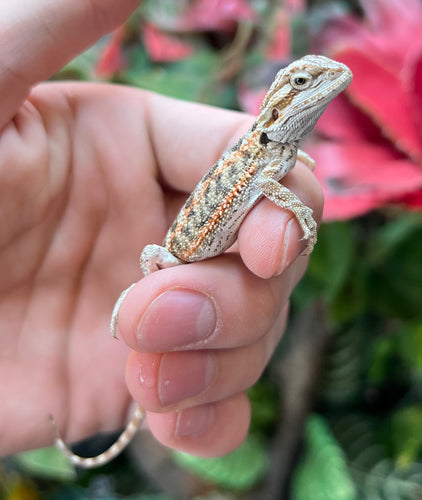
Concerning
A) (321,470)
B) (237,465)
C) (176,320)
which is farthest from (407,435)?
(176,320)

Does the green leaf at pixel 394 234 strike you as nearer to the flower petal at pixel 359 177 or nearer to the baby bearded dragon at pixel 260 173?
the flower petal at pixel 359 177

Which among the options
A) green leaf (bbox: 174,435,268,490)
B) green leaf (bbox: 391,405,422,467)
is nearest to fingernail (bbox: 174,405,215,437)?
green leaf (bbox: 174,435,268,490)

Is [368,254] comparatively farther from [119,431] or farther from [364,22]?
[119,431]

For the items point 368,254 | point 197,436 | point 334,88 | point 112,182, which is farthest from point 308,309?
point 334,88

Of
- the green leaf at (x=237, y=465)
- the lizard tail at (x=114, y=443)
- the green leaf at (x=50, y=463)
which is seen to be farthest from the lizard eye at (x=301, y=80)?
the green leaf at (x=50, y=463)

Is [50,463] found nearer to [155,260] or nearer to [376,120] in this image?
[155,260]
